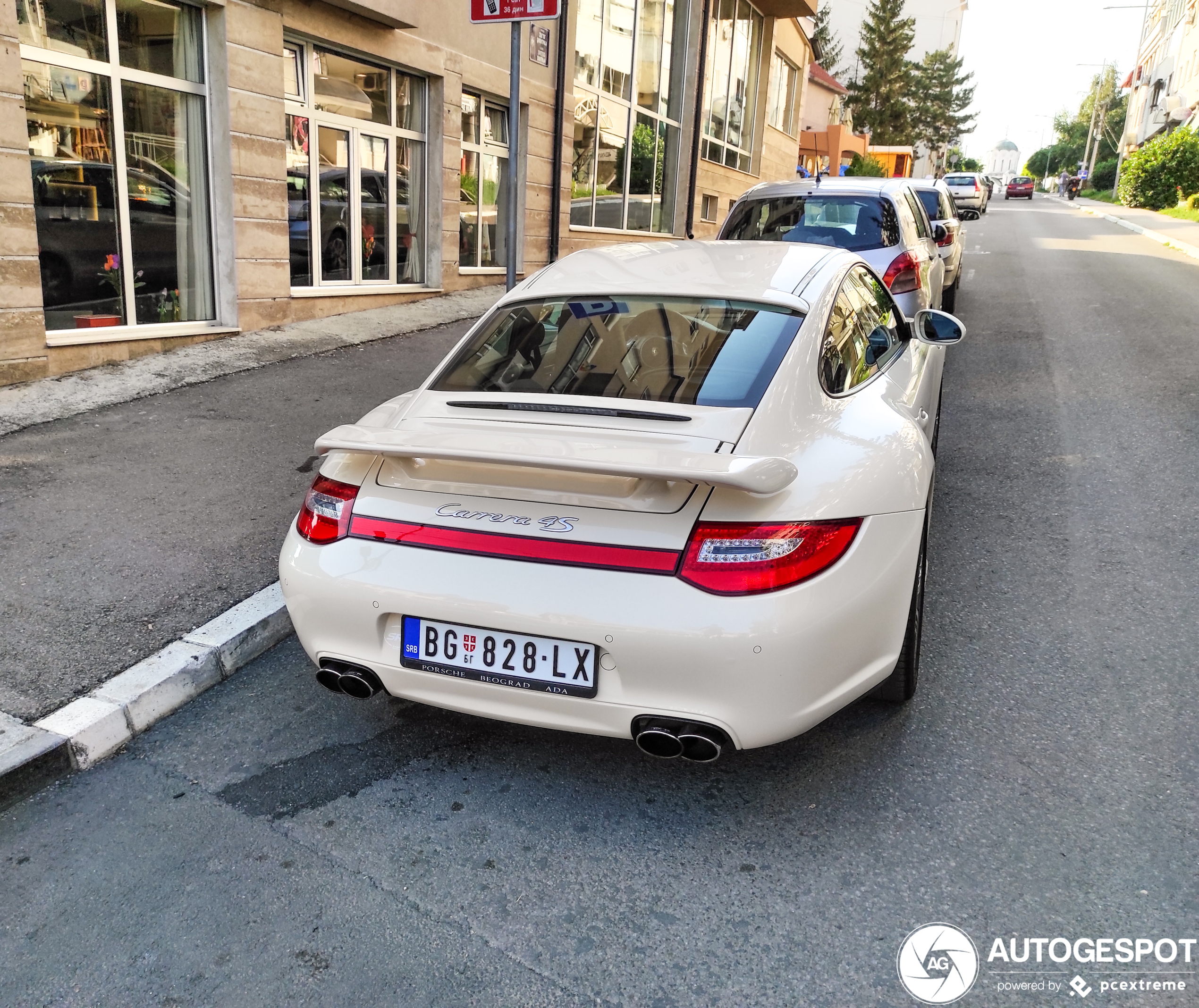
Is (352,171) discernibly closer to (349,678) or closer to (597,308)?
(597,308)

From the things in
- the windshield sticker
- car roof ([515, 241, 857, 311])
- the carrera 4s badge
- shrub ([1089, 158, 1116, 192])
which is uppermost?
shrub ([1089, 158, 1116, 192])

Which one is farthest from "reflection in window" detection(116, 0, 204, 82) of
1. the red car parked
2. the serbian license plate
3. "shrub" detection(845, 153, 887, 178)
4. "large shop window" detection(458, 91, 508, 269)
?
the red car parked

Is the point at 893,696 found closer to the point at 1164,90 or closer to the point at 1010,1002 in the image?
the point at 1010,1002

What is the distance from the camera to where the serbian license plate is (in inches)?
101

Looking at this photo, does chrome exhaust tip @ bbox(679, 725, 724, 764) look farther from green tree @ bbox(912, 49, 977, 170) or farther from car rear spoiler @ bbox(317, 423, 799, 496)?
green tree @ bbox(912, 49, 977, 170)

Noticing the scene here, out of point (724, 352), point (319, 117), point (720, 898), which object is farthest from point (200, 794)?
point (319, 117)

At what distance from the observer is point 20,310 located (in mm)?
7094

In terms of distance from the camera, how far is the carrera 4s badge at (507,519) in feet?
8.55

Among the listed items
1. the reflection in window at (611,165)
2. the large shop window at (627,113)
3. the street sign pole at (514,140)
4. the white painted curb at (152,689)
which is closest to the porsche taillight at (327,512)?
the white painted curb at (152,689)

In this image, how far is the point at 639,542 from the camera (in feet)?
8.29

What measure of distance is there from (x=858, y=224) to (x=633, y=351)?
5.29 m

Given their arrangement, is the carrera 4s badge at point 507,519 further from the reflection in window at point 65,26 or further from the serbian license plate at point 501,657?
the reflection in window at point 65,26

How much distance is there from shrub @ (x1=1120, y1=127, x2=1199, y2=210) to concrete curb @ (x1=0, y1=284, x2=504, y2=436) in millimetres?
34852

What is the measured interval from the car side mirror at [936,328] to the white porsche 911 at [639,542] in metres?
1.41
